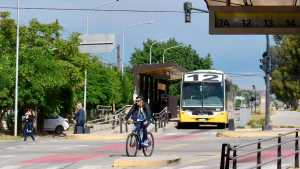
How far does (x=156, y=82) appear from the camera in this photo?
62.3 metres

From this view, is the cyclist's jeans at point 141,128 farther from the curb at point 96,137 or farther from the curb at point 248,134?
the curb at point 96,137

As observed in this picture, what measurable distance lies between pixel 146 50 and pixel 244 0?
9631 cm

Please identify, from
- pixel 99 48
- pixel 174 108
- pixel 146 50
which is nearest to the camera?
pixel 99 48

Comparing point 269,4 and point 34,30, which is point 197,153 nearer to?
point 269,4

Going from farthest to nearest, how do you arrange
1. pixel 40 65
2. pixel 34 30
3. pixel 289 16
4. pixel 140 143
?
pixel 34 30 → pixel 40 65 → pixel 140 143 → pixel 289 16

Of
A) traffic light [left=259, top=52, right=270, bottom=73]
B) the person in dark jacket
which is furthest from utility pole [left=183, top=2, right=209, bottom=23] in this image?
the person in dark jacket

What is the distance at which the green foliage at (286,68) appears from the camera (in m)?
95.1

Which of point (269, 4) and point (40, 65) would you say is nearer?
point (269, 4)

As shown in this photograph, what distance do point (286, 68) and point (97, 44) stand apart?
56.6 metres

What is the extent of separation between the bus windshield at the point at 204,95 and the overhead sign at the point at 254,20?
29.0m

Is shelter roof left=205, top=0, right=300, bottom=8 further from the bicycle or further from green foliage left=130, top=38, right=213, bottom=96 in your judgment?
green foliage left=130, top=38, right=213, bottom=96

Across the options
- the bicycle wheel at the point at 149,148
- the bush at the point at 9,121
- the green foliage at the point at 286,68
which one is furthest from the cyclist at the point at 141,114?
the green foliage at the point at 286,68

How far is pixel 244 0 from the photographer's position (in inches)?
631


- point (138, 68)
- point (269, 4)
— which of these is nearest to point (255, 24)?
point (269, 4)
